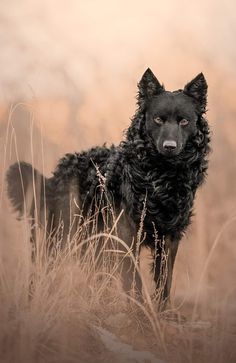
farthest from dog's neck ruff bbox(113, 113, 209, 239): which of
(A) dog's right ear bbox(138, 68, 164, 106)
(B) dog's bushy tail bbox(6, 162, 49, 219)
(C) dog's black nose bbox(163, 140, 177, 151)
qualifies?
(B) dog's bushy tail bbox(6, 162, 49, 219)

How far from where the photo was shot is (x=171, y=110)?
14.7 feet

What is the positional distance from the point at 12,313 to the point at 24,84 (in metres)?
1.95

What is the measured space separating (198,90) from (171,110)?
0.30m

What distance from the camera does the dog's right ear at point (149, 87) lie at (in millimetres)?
4578

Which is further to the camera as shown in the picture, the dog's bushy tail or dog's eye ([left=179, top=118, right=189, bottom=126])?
the dog's bushy tail

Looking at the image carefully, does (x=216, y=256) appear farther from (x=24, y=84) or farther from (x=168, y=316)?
(x=24, y=84)

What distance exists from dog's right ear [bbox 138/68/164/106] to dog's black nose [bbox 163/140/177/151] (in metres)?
0.48

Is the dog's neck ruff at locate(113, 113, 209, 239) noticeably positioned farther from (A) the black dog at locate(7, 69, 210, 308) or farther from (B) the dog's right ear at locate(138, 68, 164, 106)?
(B) the dog's right ear at locate(138, 68, 164, 106)

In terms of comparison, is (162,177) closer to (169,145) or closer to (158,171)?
(158,171)

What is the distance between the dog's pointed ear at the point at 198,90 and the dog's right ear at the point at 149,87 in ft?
0.65

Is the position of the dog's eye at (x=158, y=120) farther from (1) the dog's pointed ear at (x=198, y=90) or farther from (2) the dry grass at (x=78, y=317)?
(2) the dry grass at (x=78, y=317)

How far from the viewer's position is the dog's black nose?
14.1 ft

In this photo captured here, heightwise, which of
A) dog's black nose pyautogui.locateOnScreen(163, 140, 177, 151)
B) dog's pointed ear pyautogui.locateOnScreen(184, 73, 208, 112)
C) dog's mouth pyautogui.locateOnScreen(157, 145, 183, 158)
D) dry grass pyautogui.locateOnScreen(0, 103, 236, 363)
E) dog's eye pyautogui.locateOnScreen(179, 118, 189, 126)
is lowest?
dry grass pyautogui.locateOnScreen(0, 103, 236, 363)

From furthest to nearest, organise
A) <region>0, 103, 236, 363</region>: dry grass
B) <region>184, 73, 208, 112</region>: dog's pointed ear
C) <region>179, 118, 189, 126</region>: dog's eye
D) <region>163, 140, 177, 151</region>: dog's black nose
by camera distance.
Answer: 1. <region>184, 73, 208, 112</region>: dog's pointed ear
2. <region>179, 118, 189, 126</region>: dog's eye
3. <region>163, 140, 177, 151</region>: dog's black nose
4. <region>0, 103, 236, 363</region>: dry grass
